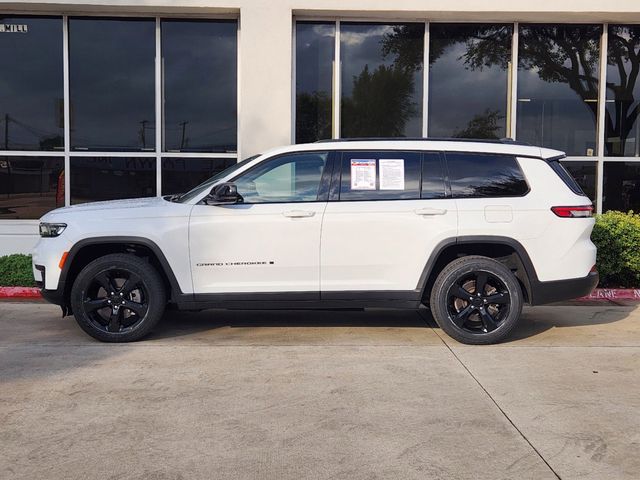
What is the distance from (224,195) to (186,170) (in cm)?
469

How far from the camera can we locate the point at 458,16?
10.6m

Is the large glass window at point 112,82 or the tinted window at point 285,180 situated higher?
the large glass window at point 112,82

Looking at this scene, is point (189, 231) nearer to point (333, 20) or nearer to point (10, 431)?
point (10, 431)

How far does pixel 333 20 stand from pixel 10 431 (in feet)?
27.4

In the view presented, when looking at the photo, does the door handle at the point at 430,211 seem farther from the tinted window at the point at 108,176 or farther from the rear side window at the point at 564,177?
the tinted window at the point at 108,176

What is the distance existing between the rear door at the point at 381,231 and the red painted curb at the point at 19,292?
449 centimetres

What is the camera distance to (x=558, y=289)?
20.8 feet

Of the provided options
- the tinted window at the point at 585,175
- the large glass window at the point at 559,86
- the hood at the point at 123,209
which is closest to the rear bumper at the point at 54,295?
the hood at the point at 123,209

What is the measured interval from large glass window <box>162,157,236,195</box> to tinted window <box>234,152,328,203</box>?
4.38 meters

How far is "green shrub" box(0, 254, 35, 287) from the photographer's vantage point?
29.0 ft

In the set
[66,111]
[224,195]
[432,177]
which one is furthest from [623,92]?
[66,111]

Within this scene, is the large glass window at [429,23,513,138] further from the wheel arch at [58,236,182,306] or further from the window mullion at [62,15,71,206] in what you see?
the wheel arch at [58,236,182,306]

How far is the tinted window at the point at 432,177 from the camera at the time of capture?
640cm

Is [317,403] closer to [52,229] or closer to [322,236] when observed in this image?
[322,236]
